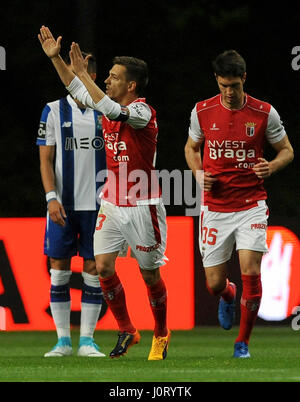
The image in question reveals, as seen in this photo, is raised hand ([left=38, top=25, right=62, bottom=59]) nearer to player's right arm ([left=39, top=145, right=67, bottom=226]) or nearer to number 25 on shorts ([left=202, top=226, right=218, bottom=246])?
player's right arm ([left=39, top=145, right=67, bottom=226])

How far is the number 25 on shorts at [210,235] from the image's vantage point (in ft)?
31.7

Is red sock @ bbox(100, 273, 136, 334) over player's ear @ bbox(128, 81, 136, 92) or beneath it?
beneath

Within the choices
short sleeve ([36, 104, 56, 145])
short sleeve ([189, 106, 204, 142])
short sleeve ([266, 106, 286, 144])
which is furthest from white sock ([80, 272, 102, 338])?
short sleeve ([266, 106, 286, 144])

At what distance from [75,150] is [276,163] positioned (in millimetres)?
1595

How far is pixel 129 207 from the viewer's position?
945 cm

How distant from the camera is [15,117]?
17375 millimetres

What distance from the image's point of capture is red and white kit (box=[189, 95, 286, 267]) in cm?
947

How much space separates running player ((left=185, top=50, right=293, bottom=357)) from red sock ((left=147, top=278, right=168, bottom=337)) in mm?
457

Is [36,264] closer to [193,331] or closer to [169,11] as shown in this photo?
[193,331]

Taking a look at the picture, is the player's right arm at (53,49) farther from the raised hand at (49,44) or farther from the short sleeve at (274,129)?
the short sleeve at (274,129)

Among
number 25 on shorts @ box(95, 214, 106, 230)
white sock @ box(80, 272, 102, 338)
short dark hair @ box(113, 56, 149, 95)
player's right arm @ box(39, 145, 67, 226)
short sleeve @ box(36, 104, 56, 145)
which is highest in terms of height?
short dark hair @ box(113, 56, 149, 95)

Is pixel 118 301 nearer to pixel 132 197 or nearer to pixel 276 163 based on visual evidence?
pixel 132 197

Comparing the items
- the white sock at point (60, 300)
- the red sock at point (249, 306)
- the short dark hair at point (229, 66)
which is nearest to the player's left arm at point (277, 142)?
the short dark hair at point (229, 66)

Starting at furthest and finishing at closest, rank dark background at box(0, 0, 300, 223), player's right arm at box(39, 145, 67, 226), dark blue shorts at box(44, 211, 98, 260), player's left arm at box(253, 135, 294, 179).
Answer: dark background at box(0, 0, 300, 223) → dark blue shorts at box(44, 211, 98, 260) → player's right arm at box(39, 145, 67, 226) → player's left arm at box(253, 135, 294, 179)
